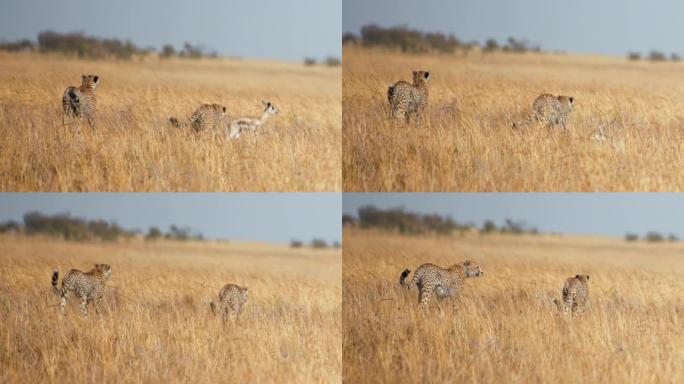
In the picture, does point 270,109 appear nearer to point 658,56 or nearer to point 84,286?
point 84,286

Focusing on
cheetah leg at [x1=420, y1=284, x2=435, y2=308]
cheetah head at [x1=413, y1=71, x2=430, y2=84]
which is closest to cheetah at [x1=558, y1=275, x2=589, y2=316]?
cheetah leg at [x1=420, y1=284, x2=435, y2=308]

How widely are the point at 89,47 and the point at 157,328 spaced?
4.61m

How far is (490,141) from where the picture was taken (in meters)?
Result: 12.4

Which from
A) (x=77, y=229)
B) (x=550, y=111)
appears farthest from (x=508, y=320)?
(x=77, y=229)

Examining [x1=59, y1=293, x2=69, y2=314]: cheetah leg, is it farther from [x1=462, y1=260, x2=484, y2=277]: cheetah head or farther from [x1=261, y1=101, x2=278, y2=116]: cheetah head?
[x1=462, y1=260, x2=484, y2=277]: cheetah head

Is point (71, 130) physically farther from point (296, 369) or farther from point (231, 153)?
point (296, 369)

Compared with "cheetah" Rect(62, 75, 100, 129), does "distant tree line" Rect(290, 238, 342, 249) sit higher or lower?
lower

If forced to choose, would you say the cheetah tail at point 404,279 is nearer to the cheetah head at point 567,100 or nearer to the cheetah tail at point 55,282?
the cheetah head at point 567,100

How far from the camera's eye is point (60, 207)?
12.3m

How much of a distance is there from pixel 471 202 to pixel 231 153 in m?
2.21

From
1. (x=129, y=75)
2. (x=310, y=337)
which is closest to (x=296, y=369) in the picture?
(x=310, y=337)

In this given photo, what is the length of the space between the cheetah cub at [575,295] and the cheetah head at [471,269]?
0.84m

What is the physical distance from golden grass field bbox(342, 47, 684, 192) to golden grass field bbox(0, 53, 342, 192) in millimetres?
474

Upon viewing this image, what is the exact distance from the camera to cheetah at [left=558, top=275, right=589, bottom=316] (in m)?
11.9
